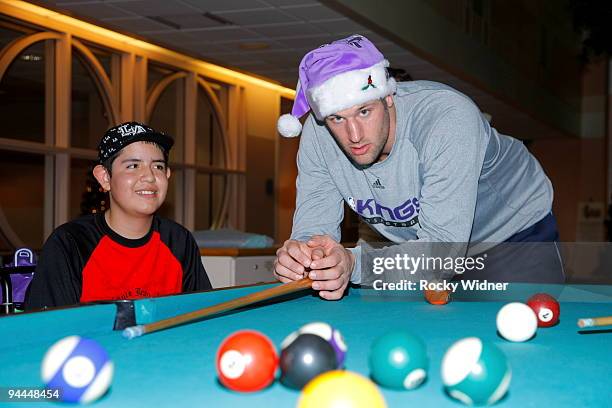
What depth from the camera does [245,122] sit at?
27.1ft

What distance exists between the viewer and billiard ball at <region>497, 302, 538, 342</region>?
154 cm

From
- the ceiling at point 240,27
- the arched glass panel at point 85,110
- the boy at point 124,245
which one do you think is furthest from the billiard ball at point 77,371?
the arched glass panel at point 85,110

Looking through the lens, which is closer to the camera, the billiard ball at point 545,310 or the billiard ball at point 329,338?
the billiard ball at point 329,338

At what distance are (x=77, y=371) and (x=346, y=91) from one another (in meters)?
1.24

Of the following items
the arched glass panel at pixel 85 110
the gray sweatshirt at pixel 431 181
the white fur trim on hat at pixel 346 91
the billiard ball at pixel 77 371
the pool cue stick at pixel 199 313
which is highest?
the arched glass panel at pixel 85 110

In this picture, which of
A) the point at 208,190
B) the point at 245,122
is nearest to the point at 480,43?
the point at 245,122

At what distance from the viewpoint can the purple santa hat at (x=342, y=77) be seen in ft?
6.83

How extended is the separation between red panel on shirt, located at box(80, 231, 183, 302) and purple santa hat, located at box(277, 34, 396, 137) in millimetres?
829

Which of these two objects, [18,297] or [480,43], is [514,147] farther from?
[480,43]

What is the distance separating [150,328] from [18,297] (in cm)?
159

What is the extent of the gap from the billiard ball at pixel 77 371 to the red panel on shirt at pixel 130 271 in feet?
4.14

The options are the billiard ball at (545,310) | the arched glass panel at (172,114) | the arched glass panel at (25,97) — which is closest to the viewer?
the billiard ball at (545,310)

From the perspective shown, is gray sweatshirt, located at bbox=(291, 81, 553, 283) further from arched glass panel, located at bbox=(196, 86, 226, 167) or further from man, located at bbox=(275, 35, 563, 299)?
arched glass panel, located at bbox=(196, 86, 226, 167)

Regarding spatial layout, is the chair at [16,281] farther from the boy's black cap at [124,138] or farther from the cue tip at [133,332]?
the cue tip at [133,332]
